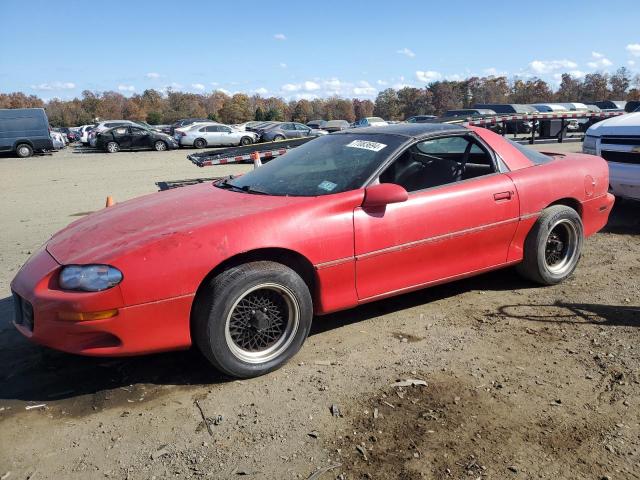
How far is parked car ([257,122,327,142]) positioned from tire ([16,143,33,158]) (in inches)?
439

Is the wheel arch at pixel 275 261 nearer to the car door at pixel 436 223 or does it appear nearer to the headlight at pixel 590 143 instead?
the car door at pixel 436 223

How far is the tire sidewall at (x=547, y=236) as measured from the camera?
4.25 metres

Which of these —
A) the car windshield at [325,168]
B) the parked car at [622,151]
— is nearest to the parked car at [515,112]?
the parked car at [622,151]

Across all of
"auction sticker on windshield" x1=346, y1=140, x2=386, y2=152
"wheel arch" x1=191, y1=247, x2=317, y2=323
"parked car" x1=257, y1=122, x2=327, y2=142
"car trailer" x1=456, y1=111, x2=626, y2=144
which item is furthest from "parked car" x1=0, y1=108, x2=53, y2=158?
"wheel arch" x1=191, y1=247, x2=317, y2=323

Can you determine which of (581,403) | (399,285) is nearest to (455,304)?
(399,285)

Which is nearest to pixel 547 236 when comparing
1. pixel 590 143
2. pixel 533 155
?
pixel 533 155

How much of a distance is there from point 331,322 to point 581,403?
1.79m

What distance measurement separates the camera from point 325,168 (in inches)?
156

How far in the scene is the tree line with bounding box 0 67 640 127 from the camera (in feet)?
239

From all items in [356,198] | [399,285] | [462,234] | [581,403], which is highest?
[356,198]

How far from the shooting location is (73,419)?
9.17 ft

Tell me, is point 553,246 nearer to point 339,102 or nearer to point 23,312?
point 23,312

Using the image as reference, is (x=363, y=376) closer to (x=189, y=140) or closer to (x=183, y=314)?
(x=183, y=314)

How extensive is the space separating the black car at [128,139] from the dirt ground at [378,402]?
23065 mm
